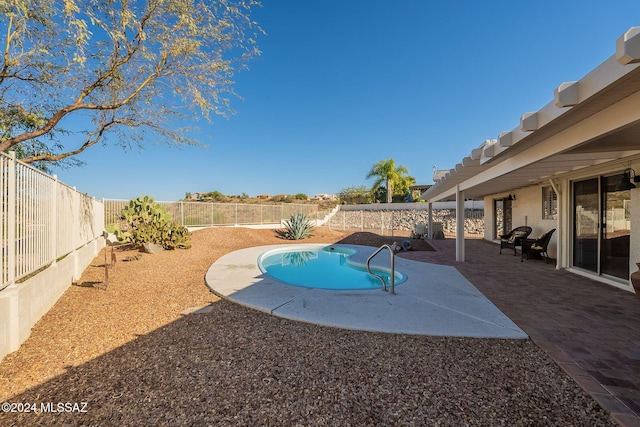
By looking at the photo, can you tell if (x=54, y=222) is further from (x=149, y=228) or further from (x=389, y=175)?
(x=389, y=175)

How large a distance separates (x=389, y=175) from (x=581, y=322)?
32.4 m

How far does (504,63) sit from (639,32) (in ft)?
37.0

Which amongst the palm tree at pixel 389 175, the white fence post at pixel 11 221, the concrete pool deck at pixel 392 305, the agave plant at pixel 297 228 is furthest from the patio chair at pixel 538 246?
the palm tree at pixel 389 175

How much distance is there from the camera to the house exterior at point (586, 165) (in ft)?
8.58

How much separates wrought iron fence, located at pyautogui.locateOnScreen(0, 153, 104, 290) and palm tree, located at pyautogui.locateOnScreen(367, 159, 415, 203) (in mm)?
32091

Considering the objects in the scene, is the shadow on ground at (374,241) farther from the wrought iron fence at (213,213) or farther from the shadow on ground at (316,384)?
the shadow on ground at (316,384)

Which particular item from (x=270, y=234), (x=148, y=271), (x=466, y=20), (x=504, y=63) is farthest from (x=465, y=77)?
(x=148, y=271)

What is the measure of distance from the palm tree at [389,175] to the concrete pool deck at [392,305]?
29.6 metres

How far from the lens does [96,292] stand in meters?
5.27

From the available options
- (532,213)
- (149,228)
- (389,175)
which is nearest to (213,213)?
(149,228)

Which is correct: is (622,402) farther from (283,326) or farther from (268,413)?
(283,326)

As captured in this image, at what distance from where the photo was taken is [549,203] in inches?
359

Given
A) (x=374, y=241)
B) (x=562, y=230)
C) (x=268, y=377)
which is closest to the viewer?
(x=268, y=377)

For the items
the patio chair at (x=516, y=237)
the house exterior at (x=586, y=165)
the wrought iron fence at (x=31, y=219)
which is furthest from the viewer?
the patio chair at (x=516, y=237)
